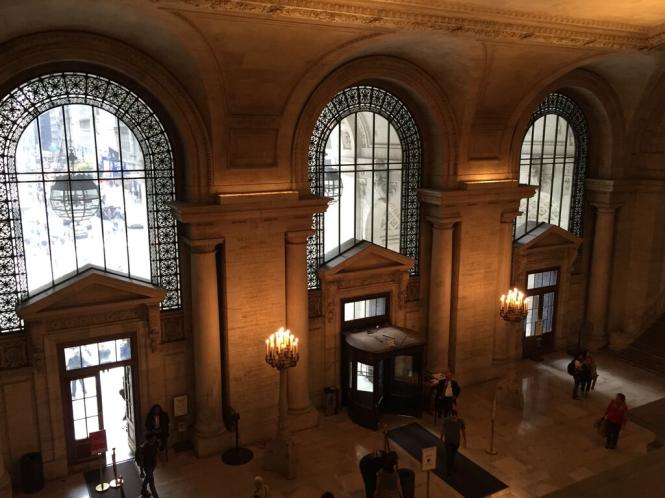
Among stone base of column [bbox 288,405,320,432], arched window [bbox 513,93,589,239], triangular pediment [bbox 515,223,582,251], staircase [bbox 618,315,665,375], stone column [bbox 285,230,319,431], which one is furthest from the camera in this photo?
staircase [bbox 618,315,665,375]

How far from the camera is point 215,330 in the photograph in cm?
1197

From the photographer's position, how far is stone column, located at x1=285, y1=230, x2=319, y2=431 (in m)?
12.4

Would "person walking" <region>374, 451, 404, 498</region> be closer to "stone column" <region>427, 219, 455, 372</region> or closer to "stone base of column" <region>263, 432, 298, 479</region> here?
"stone base of column" <region>263, 432, 298, 479</region>

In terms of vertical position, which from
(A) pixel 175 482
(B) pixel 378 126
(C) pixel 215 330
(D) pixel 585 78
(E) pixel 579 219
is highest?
(D) pixel 585 78

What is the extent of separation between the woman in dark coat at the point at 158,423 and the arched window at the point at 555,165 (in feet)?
32.0

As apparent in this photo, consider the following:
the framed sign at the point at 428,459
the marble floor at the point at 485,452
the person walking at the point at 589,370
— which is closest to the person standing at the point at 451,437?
the marble floor at the point at 485,452

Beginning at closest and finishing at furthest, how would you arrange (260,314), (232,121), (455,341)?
(232,121) → (260,314) → (455,341)

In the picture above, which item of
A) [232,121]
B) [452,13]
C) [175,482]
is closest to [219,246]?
[232,121]

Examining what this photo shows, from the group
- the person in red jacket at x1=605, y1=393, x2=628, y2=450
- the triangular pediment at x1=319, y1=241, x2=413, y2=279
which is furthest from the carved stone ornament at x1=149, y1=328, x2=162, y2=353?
the person in red jacket at x1=605, y1=393, x2=628, y2=450

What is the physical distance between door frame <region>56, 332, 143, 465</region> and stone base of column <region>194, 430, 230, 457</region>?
1109 millimetres

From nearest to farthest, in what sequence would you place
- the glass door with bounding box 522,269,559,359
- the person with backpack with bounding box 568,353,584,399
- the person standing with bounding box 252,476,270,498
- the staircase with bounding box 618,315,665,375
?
1. the person standing with bounding box 252,476,270,498
2. the person with backpack with bounding box 568,353,584,399
3. the staircase with bounding box 618,315,665,375
4. the glass door with bounding box 522,269,559,359

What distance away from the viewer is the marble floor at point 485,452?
36.4ft

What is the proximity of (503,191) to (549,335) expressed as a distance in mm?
5050

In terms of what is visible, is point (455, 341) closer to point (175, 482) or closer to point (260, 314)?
point (260, 314)
